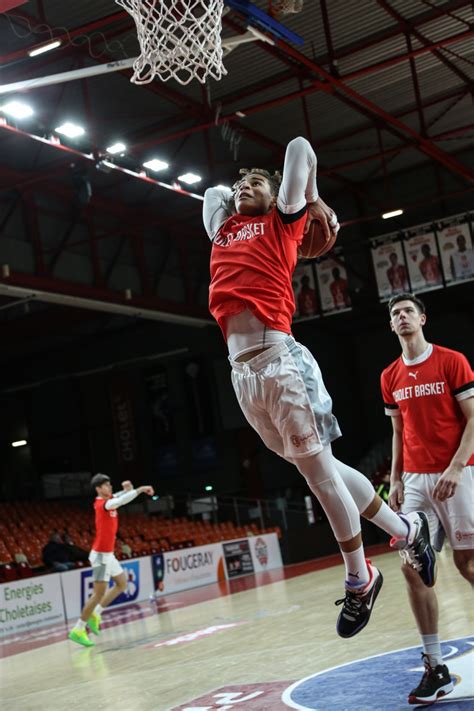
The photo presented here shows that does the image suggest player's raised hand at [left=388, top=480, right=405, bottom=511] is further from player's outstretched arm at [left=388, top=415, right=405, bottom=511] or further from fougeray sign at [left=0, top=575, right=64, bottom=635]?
fougeray sign at [left=0, top=575, right=64, bottom=635]

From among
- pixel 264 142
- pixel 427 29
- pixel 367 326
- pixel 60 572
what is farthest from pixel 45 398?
pixel 427 29

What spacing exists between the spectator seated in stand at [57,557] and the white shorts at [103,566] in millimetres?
5077

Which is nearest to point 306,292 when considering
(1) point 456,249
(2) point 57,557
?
(1) point 456,249

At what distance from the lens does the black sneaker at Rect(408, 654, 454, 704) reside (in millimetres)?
4328

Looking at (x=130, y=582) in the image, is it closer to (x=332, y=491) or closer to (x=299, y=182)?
(x=332, y=491)

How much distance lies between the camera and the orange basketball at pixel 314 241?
4.41 m

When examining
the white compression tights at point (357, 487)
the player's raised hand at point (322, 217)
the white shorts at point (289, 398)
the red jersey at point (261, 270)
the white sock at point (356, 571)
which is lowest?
the white sock at point (356, 571)

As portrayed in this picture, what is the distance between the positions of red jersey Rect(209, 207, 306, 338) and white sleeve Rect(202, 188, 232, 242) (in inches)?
10.1

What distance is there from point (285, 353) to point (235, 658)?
3.94 metres

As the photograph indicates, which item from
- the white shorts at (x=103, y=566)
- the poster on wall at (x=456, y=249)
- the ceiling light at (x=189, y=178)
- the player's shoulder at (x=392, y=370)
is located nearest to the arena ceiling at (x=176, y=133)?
the ceiling light at (x=189, y=178)

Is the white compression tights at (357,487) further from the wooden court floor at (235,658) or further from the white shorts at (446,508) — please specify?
the wooden court floor at (235,658)

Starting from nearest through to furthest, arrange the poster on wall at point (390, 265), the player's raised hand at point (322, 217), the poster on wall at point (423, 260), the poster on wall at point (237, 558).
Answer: the player's raised hand at point (322, 217) < the poster on wall at point (237, 558) < the poster on wall at point (423, 260) < the poster on wall at point (390, 265)

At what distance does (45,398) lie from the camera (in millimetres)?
31875

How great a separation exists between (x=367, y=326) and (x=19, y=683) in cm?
2500
